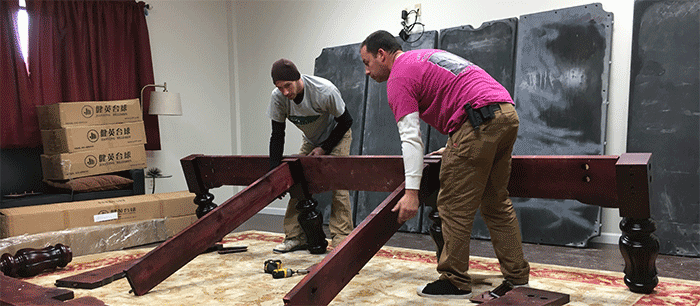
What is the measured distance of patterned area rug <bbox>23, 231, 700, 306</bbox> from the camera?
8.10ft

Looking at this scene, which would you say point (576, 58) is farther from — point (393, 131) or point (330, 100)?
point (330, 100)

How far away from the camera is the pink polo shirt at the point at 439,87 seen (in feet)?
7.45

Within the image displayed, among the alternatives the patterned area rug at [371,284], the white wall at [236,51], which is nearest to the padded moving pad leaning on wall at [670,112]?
the patterned area rug at [371,284]

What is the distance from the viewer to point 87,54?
17.7 ft

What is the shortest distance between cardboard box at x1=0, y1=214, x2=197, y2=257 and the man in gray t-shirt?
1373mm

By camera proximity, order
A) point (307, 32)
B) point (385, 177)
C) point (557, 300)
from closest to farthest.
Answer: point (557, 300) < point (385, 177) < point (307, 32)

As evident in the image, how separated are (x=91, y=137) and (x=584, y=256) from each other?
4016mm

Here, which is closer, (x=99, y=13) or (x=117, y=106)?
(x=117, y=106)

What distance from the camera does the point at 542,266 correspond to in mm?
3127

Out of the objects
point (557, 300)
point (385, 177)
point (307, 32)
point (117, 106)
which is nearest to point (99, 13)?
point (117, 106)

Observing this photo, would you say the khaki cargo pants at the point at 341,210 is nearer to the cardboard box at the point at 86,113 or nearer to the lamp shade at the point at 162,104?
the cardboard box at the point at 86,113

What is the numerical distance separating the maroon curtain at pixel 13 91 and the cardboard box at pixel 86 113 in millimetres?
121

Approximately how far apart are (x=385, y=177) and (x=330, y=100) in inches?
36.9

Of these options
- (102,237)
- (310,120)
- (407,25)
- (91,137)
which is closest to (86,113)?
(91,137)
